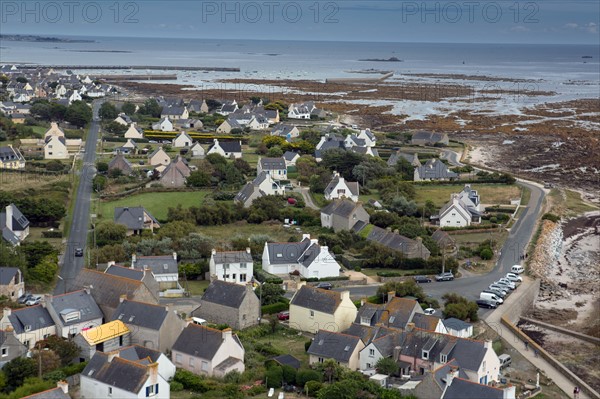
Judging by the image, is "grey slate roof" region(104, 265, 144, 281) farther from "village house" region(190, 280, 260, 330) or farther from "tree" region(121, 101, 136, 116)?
"tree" region(121, 101, 136, 116)

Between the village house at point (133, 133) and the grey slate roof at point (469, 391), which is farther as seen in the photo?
the village house at point (133, 133)

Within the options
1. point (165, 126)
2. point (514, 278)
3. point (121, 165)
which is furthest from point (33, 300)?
point (165, 126)

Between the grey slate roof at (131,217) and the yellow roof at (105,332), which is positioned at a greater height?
the grey slate roof at (131,217)

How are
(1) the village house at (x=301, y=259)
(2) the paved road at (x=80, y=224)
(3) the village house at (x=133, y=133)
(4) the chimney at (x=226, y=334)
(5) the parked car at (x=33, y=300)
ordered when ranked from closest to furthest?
1. (4) the chimney at (x=226, y=334)
2. (5) the parked car at (x=33, y=300)
3. (2) the paved road at (x=80, y=224)
4. (1) the village house at (x=301, y=259)
5. (3) the village house at (x=133, y=133)

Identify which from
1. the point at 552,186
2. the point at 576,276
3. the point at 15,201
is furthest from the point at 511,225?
the point at 15,201

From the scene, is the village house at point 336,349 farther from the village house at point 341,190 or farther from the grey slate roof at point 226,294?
the village house at point 341,190

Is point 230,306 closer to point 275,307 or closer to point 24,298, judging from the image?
point 275,307

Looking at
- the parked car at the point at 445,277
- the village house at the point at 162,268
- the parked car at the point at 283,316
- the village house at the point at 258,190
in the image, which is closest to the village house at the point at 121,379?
the parked car at the point at 283,316

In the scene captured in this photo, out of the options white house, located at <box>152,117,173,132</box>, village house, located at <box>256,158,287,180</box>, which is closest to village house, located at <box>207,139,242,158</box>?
village house, located at <box>256,158,287,180</box>
